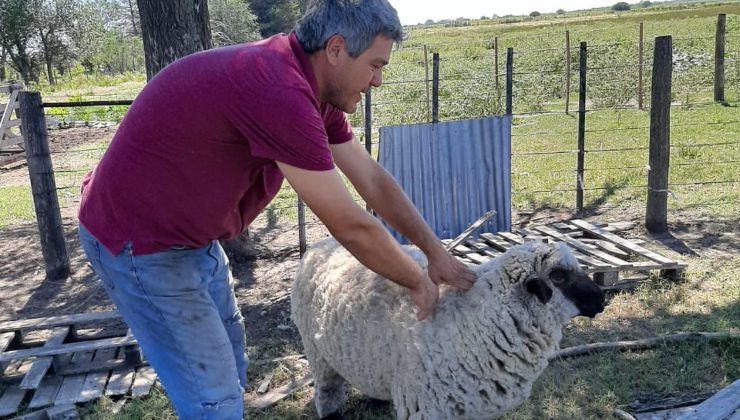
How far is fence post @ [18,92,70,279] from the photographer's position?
6809 mm

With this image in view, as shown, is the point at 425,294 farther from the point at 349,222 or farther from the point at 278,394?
the point at 278,394

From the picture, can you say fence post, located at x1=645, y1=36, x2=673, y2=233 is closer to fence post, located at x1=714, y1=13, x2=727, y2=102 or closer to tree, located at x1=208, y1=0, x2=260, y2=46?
fence post, located at x1=714, y1=13, x2=727, y2=102

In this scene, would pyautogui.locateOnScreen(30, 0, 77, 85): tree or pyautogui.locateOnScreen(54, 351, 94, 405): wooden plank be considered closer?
pyautogui.locateOnScreen(54, 351, 94, 405): wooden plank

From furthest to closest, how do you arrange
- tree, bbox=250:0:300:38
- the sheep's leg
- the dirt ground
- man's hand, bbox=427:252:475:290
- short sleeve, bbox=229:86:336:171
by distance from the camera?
tree, bbox=250:0:300:38, the dirt ground, the sheep's leg, man's hand, bbox=427:252:475:290, short sleeve, bbox=229:86:336:171

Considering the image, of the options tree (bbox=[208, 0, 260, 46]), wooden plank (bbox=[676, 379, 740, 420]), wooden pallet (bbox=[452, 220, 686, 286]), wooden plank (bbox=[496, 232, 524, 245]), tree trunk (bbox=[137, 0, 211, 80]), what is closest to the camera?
wooden plank (bbox=[676, 379, 740, 420])

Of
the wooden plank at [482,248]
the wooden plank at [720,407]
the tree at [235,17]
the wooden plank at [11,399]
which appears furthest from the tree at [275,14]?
the wooden plank at [720,407]

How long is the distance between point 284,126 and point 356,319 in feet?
5.85

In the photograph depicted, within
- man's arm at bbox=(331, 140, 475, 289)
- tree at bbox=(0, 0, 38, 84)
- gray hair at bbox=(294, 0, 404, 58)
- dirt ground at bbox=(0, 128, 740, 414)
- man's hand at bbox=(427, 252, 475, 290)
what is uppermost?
tree at bbox=(0, 0, 38, 84)

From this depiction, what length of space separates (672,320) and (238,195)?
4.43 metres

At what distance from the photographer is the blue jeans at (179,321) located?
2488 millimetres

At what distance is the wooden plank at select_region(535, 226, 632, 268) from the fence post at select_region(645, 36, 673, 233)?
135 centimetres

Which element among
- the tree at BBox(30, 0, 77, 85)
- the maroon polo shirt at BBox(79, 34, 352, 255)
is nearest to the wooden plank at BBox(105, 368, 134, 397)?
the maroon polo shirt at BBox(79, 34, 352, 255)

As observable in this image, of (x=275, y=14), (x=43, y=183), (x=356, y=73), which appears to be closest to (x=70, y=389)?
(x=43, y=183)

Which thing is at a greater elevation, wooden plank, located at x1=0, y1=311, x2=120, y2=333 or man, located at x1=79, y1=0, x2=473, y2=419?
man, located at x1=79, y1=0, x2=473, y2=419
